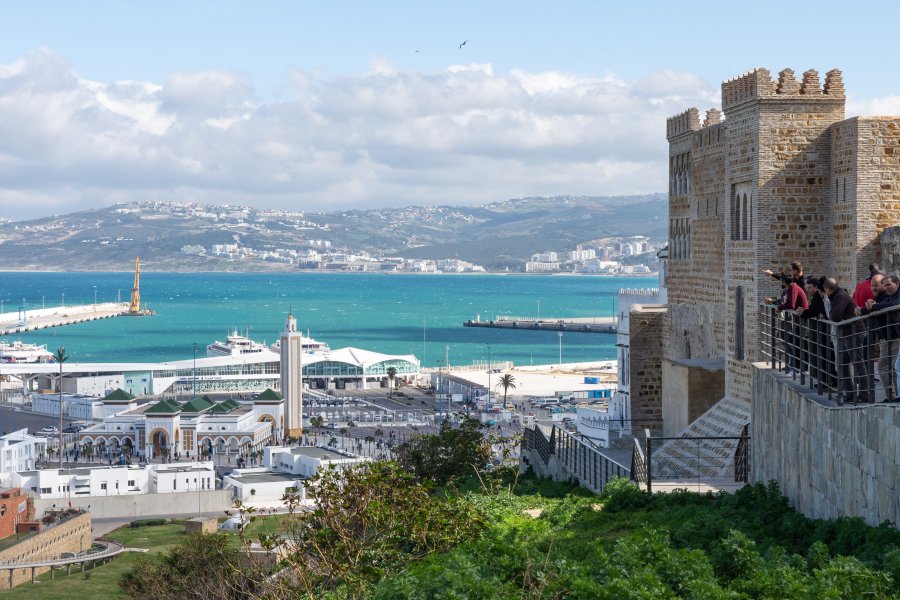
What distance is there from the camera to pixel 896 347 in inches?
403

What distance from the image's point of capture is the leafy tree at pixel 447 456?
77.8 feet

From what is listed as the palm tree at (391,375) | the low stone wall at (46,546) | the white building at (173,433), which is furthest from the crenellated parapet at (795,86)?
the palm tree at (391,375)

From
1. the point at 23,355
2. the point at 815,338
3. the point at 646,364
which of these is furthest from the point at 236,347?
the point at 815,338

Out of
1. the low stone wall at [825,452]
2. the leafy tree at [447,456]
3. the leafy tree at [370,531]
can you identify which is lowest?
the leafy tree at [447,456]

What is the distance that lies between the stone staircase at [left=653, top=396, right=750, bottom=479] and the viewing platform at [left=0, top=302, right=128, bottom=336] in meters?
150

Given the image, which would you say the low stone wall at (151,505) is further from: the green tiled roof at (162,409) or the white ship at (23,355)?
the white ship at (23,355)

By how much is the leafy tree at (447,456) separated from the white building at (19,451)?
3405cm

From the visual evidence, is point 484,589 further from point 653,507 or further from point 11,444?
point 11,444

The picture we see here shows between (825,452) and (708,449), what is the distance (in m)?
7.46

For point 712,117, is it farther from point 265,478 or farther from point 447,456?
point 265,478

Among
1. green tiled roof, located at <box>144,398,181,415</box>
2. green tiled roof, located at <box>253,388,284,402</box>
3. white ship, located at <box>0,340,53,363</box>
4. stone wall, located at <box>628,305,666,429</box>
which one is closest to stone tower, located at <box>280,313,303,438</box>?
green tiled roof, located at <box>253,388,284,402</box>

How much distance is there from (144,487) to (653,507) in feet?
133

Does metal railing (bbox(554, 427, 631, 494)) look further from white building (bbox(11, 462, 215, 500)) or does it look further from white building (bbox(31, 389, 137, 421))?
white building (bbox(31, 389, 137, 421))

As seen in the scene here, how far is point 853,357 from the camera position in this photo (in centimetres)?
947
